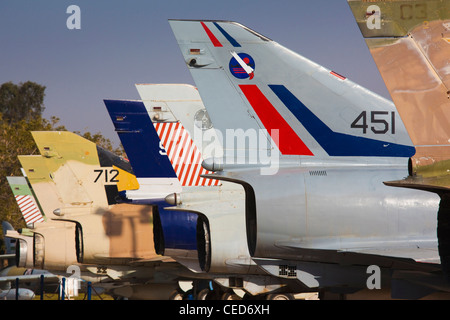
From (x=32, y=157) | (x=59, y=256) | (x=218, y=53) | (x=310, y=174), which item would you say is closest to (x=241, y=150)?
(x=310, y=174)

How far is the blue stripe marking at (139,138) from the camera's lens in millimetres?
13828

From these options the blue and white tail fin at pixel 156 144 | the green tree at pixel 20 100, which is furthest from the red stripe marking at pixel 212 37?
Result: the green tree at pixel 20 100

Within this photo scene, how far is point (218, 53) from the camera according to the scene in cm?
907

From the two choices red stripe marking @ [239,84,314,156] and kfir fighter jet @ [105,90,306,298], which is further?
kfir fighter jet @ [105,90,306,298]

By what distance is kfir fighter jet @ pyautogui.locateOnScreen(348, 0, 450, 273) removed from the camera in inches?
206

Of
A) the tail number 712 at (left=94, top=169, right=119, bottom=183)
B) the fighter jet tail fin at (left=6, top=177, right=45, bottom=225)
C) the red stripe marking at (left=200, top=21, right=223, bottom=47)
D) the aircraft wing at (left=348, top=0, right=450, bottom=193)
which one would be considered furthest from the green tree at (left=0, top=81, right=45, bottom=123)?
the aircraft wing at (left=348, top=0, right=450, bottom=193)

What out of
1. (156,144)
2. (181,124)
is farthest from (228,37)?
(156,144)

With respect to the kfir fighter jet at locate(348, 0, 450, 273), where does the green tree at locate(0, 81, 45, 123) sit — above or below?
above

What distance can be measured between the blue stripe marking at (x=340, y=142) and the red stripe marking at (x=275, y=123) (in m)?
0.20

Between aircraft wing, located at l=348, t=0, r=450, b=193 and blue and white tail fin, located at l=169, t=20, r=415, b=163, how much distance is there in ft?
10.00

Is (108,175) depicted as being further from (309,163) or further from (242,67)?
(309,163)

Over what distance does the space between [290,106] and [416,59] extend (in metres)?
3.28

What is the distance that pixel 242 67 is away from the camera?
893 cm

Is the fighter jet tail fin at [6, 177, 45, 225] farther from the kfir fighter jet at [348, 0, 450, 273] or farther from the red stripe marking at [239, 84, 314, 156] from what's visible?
the kfir fighter jet at [348, 0, 450, 273]
